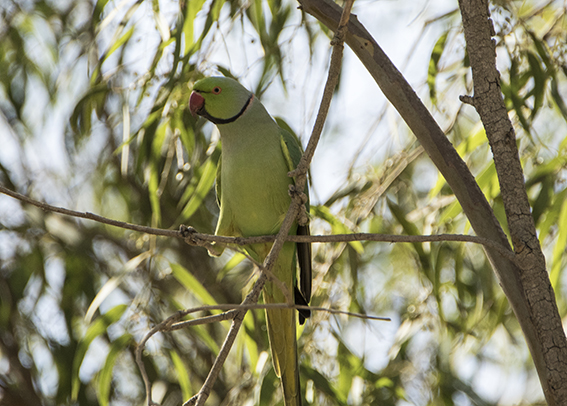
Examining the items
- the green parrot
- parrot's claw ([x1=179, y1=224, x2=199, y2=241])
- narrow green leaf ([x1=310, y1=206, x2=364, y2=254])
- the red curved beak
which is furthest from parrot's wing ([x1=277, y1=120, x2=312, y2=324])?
parrot's claw ([x1=179, y1=224, x2=199, y2=241])

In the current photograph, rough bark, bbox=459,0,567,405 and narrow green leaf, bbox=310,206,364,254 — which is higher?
narrow green leaf, bbox=310,206,364,254

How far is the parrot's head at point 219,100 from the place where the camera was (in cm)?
156

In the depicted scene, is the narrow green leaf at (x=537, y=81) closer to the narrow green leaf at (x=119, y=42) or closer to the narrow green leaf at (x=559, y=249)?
the narrow green leaf at (x=559, y=249)

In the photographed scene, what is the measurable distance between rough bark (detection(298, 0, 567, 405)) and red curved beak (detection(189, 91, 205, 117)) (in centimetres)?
65

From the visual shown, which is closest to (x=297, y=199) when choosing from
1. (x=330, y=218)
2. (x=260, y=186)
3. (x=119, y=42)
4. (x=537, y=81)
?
(x=260, y=186)

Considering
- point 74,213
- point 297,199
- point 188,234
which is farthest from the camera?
point 188,234

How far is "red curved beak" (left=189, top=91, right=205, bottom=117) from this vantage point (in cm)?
158

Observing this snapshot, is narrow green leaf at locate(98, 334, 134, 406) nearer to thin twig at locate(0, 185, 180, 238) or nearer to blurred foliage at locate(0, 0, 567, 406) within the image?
blurred foliage at locate(0, 0, 567, 406)

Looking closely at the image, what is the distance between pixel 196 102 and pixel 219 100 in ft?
0.24

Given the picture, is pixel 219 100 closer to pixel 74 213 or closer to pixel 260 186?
pixel 260 186

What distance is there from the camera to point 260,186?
147cm

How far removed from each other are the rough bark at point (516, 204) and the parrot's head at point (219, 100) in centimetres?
77

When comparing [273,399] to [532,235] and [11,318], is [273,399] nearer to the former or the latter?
[532,235]

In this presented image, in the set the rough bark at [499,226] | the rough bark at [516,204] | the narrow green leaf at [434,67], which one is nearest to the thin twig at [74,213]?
the rough bark at [499,226]
